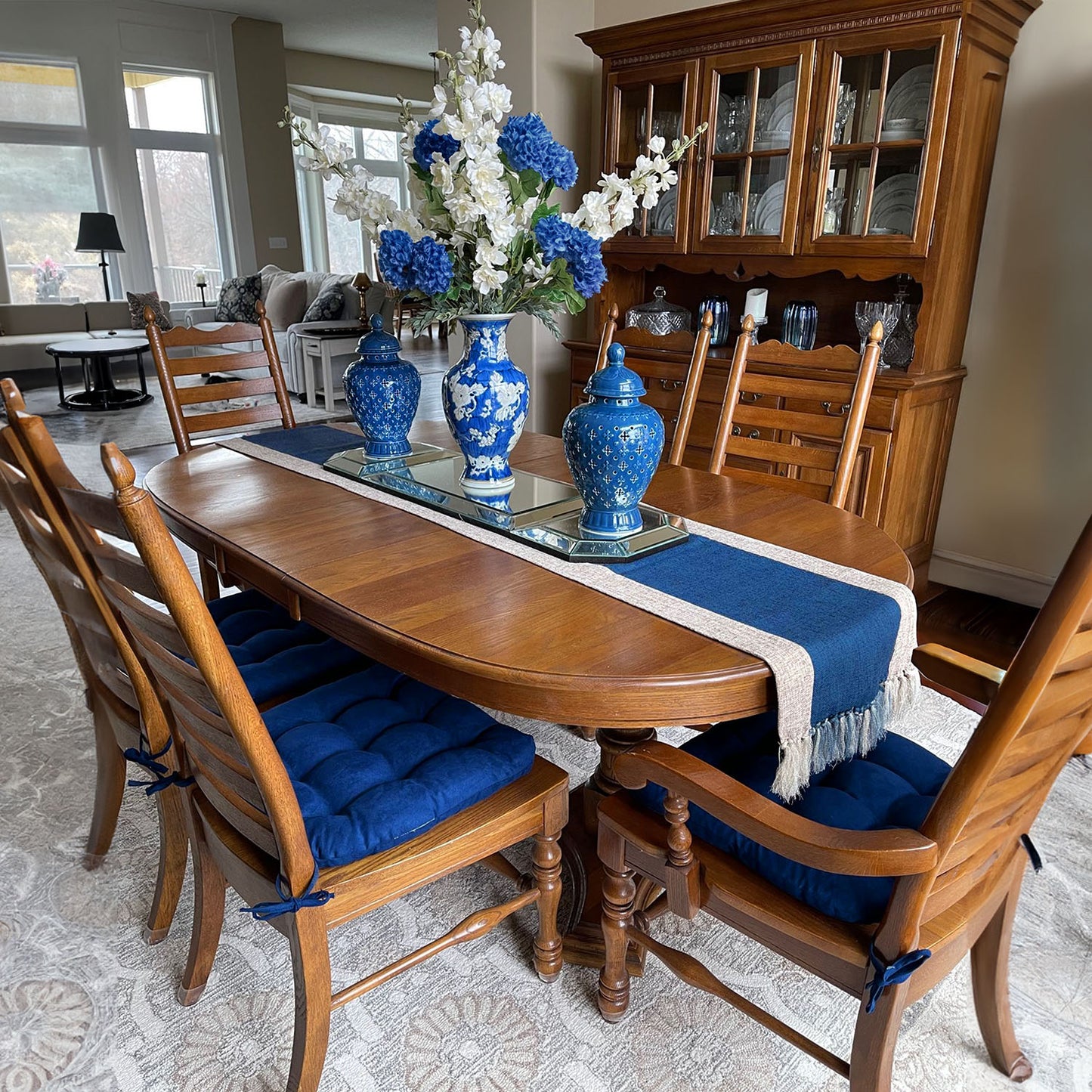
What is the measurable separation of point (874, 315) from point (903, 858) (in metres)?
2.48

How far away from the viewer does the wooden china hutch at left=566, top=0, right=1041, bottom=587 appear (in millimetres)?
2568

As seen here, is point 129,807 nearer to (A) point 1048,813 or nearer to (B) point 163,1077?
(B) point 163,1077

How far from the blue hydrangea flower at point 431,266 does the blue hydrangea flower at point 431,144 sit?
0.14 meters

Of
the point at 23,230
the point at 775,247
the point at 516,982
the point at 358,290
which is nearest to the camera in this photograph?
the point at 516,982

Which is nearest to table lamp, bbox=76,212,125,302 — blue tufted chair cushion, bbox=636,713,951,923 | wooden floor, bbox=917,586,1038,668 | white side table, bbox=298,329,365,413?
white side table, bbox=298,329,365,413

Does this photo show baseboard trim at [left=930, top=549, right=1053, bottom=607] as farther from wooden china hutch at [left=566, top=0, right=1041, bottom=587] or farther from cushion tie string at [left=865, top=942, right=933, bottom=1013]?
cushion tie string at [left=865, top=942, right=933, bottom=1013]

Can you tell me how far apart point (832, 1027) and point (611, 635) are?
803mm

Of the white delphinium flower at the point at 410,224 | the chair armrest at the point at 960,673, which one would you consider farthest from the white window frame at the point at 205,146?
the chair armrest at the point at 960,673

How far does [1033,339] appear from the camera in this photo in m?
2.84

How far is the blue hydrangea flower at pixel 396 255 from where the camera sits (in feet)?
4.90

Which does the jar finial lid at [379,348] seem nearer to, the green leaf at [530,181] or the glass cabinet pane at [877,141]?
the green leaf at [530,181]

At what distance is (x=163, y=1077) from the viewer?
128 cm

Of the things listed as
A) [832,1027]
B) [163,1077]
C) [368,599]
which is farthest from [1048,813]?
[163,1077]

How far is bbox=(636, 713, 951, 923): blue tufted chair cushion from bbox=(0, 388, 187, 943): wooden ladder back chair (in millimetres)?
777
